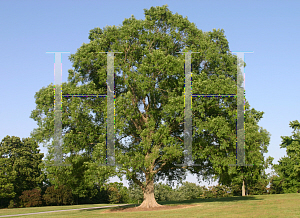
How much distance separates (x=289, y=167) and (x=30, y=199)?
42.5 m

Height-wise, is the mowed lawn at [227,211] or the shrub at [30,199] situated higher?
the mowed lawn at [227,211]

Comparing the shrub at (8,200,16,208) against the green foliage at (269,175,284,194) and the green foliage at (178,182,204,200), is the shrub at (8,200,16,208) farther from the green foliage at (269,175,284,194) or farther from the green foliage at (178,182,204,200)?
the green foliage at (269,175,284,194)

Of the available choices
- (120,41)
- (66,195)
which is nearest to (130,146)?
(120,41)

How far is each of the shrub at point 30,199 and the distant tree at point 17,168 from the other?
185cm

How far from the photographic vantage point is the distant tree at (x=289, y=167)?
52.7 metres

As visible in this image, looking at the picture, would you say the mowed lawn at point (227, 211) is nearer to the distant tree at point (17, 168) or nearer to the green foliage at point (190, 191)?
the distant tree at point (17, 168)

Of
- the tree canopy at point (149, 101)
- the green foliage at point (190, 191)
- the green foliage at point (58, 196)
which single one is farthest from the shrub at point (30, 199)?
the tree canopy at point (149, 101)

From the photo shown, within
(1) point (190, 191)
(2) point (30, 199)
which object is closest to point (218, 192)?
(1) point (190, 191)

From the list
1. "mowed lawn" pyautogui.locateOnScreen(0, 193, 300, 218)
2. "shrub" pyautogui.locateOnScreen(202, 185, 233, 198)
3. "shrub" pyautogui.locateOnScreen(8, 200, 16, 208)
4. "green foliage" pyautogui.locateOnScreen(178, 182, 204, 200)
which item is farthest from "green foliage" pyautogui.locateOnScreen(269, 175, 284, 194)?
"shrub" pyautogui.locateOnScreen(8, 200, 16, 208)

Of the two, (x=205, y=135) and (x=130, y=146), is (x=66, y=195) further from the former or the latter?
(x=205, y=135)

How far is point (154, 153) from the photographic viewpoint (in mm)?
25000

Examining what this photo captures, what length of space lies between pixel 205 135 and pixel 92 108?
950 cm

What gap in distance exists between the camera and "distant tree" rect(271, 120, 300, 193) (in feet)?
173

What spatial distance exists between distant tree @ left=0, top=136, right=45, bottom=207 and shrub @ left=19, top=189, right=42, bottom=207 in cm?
185
